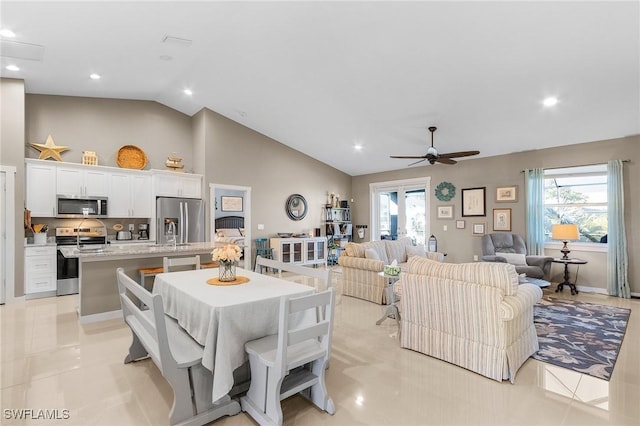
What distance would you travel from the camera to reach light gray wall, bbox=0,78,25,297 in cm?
474

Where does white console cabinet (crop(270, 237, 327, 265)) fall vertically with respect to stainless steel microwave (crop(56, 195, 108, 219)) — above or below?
below

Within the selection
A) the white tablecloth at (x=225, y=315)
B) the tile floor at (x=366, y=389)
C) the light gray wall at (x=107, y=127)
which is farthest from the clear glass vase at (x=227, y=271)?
the light gray wall at (x=107, y=127)

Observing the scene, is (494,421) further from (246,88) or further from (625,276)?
(246,88)

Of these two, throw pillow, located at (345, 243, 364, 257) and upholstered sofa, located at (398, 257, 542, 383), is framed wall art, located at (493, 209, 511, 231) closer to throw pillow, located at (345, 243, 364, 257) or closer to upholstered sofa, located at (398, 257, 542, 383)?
throw pillow, located at (345, 243, 364, 257)

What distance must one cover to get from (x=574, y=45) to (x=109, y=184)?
7.11 meters

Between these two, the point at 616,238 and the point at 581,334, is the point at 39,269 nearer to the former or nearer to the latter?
the point at 581,334

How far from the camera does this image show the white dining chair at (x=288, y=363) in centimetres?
184

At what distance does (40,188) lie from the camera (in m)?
5.12

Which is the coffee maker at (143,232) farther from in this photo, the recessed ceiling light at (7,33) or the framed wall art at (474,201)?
the framed wall art at (474,201)

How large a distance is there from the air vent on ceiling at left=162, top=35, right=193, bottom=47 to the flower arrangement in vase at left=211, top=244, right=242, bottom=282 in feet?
9.88

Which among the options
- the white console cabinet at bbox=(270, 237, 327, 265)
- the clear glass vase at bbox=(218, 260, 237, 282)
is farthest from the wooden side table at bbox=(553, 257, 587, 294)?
the clear glass vase at bbox=(218, 260, 237, 282)

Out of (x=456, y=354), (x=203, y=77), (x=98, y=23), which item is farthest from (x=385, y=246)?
(x=98, y=23)

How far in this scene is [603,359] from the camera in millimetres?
2941

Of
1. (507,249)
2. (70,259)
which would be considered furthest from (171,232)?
(507,249)
